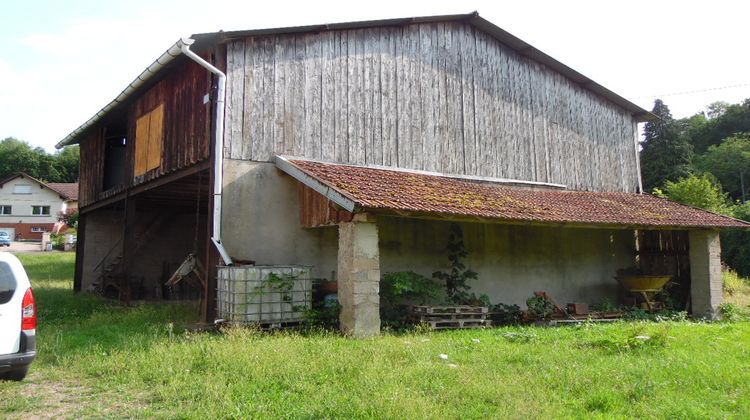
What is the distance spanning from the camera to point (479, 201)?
11312 mm

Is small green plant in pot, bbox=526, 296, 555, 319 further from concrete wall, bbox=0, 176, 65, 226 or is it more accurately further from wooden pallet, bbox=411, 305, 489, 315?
concrete wall, bbox=0, 176, 65, 226

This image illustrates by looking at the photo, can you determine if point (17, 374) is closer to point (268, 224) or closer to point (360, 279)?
point (360, 279)

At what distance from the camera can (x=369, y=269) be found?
898 cm

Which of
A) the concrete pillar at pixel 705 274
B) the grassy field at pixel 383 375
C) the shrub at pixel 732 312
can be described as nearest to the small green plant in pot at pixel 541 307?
the grassy field at pixel 383 375

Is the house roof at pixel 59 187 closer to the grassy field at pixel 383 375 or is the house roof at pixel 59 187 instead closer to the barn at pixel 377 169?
the barn at pixel 377 169

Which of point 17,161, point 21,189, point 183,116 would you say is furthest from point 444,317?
point 17,161

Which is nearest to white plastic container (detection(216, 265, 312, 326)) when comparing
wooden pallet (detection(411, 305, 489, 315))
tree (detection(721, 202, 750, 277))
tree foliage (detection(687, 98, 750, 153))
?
wooden pallet (detection(411, 305, 489, 315))

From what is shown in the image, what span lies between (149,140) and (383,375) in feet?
33.3

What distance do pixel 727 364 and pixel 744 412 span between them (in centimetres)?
211

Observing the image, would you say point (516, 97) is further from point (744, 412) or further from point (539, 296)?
point (744, 412)

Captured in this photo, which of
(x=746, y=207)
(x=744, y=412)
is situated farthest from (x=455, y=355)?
(x=746, y=207)

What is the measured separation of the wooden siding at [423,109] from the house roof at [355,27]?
19cm

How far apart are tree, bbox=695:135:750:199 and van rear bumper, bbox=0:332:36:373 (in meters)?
49.3

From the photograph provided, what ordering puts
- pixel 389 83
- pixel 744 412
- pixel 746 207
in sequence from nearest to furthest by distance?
pixel 744 412, pixel 389 83, pixel 746 207
